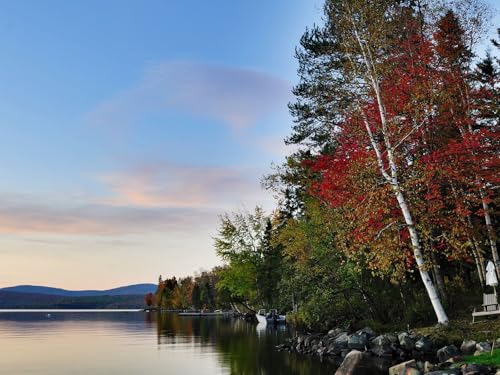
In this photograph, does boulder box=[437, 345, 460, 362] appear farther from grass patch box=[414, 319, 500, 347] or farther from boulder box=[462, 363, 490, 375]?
boulder box=[462, 363, 490, 375]

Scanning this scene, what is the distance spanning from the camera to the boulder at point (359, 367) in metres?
16.9

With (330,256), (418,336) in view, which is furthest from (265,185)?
(418,336)

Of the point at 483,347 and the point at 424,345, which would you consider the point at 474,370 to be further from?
the point at 424,345

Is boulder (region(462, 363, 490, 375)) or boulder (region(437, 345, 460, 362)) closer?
boulder (region(462, 363, 490, 375))

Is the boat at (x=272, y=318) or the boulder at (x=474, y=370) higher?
the boulder at (x=474, y=370)

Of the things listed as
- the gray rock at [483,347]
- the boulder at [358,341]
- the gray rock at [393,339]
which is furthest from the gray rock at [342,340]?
the gray rock at [483,347]

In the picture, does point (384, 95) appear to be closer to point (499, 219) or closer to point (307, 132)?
point (499, 219)

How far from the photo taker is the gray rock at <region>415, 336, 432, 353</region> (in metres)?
18.9

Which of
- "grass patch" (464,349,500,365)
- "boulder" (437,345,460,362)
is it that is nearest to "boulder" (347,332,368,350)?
"boulder" (437,345,460,362)

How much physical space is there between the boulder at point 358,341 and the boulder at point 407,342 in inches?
75.6

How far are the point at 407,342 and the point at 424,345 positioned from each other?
0.84 m

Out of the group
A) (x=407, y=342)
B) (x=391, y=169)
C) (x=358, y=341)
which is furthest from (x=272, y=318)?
(x=391, y=169)

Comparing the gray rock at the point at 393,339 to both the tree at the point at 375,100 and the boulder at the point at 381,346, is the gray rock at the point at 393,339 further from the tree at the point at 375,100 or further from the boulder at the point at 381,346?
the tree at the point at 375,100

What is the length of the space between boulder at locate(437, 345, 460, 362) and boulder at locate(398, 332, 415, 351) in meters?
1.88
